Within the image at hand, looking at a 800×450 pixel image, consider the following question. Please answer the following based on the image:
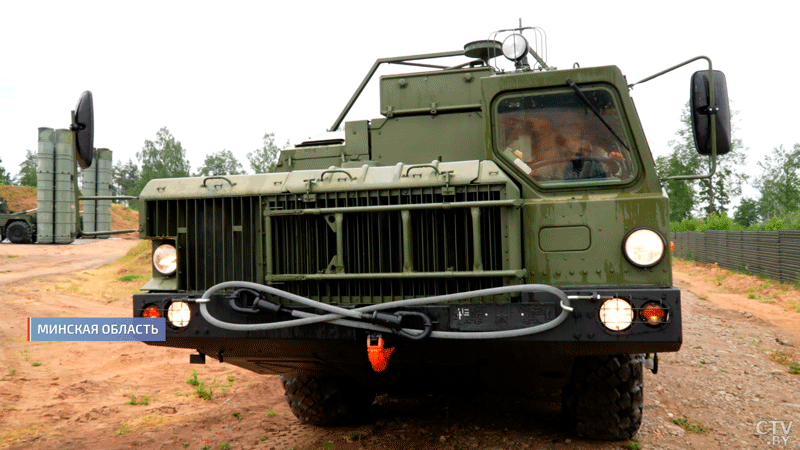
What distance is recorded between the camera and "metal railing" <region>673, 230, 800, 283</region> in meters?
15.4

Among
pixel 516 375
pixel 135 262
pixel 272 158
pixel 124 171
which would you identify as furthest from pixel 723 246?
pixel 124 171

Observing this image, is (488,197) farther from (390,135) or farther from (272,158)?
(272,158)

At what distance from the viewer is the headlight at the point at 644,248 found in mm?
3369

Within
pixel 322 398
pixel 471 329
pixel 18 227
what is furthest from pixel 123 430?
pixel 18 227

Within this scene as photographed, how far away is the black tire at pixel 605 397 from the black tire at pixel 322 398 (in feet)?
5.41

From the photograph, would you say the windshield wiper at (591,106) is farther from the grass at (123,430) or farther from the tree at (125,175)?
the tree at (125,175)

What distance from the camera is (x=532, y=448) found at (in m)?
4.25

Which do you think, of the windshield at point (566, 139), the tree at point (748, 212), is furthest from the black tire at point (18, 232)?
the tree at point (748, 212)

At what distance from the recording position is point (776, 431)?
4.87 meters

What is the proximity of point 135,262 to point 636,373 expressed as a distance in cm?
1836

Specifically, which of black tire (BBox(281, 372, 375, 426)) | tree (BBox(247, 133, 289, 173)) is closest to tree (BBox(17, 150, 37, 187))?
tree (BBox(247, 133, 289, 173))

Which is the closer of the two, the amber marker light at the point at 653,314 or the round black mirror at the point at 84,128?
the amber marker light at the point at 653,314

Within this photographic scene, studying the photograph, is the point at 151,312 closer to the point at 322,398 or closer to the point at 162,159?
the point at 322,398

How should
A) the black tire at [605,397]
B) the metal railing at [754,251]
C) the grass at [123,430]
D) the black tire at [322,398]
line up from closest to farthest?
the black tire at [605,397] → the black tire at [322,398] → the grass at [123,430] → the metal railing at [754,251]
